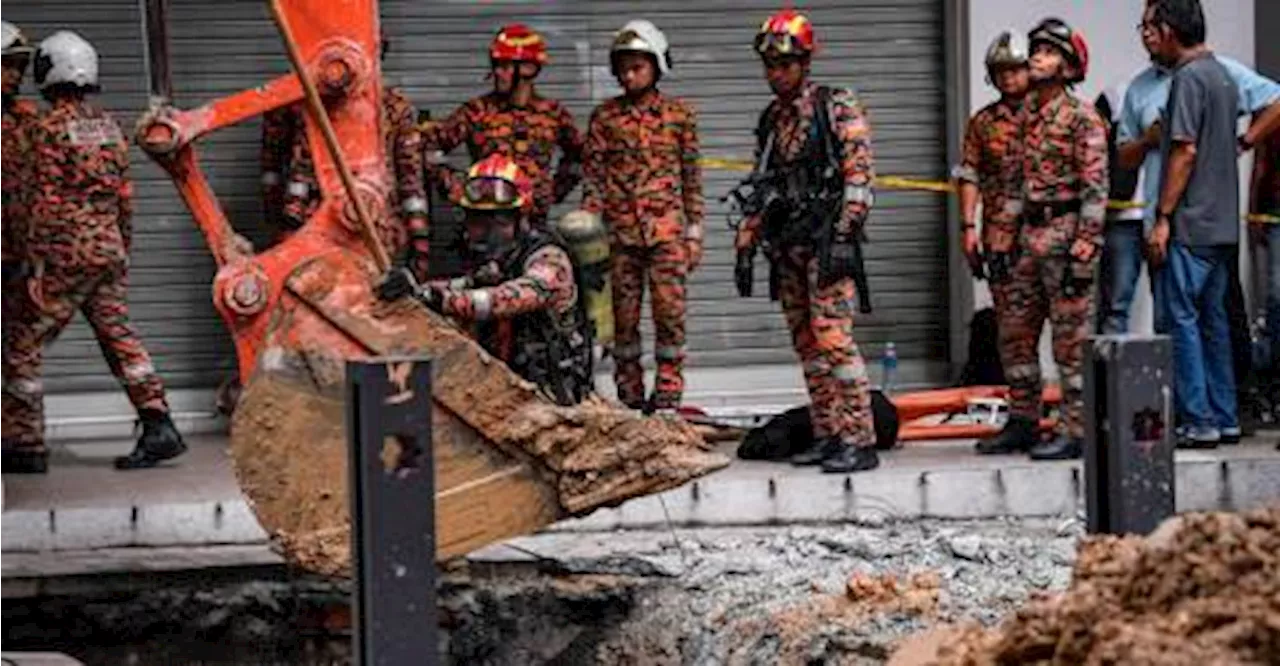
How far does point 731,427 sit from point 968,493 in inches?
81.7

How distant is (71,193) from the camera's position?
10867 millimetres

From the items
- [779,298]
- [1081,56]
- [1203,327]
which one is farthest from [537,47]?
[1203,327]

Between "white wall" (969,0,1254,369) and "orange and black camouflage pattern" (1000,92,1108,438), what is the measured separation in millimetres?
2066

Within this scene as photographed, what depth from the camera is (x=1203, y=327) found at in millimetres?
10695

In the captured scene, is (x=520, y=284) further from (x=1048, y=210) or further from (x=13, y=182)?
(x=13, y=182)

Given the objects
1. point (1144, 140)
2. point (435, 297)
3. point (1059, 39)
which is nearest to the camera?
point (435, 297)

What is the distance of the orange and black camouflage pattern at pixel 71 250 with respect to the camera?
10.9 meters

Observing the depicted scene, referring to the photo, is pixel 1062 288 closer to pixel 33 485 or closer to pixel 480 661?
pixel 480 661

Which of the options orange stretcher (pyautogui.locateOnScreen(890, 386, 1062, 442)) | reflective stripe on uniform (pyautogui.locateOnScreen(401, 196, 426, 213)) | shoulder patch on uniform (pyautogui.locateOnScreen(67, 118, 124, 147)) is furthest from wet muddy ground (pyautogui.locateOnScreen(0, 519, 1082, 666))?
reflective stripe on uniform (pyautogui.locateOnScreen(401, 196, 426, 213))

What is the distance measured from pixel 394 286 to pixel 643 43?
12.6 ft

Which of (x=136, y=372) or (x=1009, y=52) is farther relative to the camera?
(x=136, y=372)

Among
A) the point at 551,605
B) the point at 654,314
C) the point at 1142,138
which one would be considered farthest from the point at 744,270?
the point at 551,605

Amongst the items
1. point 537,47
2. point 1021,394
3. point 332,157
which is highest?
point 537,47

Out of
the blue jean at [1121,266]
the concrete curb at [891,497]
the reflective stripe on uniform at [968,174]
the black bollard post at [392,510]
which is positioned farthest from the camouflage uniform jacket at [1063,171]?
the black bollard post at [392,510]
